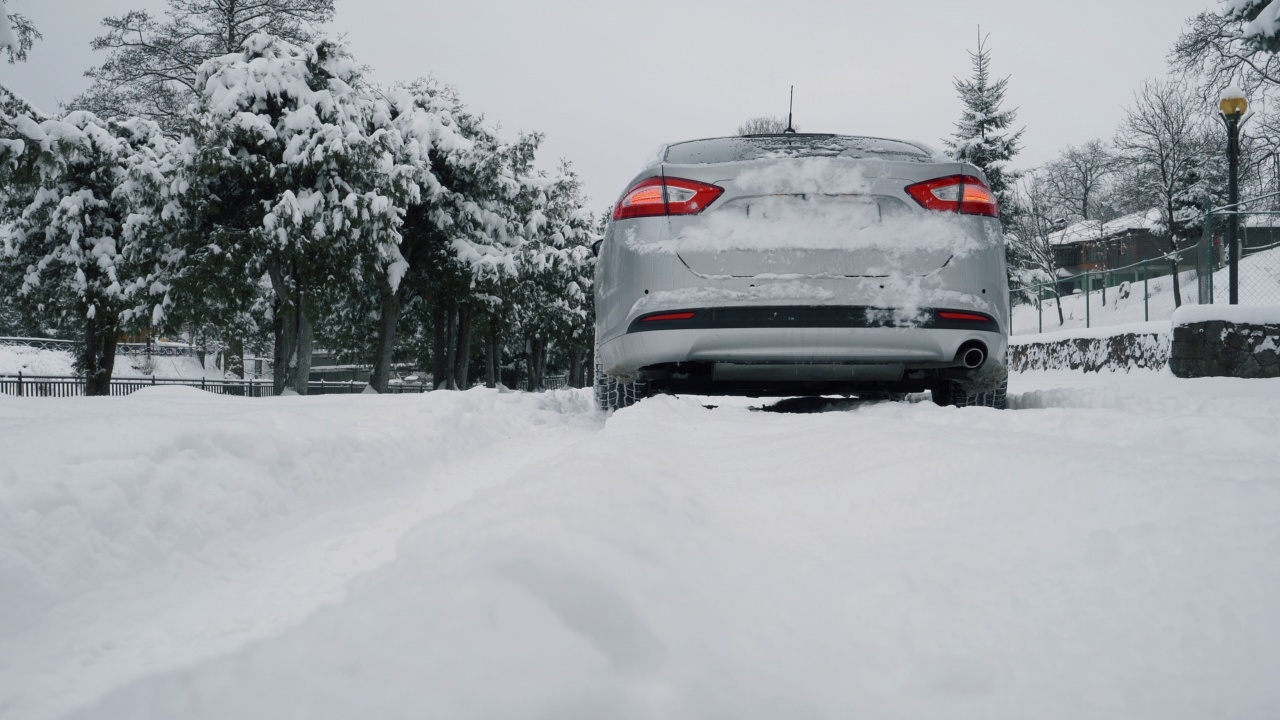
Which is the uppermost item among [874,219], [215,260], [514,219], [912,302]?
[514,219]

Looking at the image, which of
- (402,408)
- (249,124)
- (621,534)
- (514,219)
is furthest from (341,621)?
(514,219)

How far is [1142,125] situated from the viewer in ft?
128

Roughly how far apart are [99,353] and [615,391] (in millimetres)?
26021

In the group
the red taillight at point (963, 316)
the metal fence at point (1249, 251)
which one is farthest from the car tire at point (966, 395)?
the metal fence at point (1249, 251)

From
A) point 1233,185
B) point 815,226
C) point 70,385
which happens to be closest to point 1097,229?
point 1233,185

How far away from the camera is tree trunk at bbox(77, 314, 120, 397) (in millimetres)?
24594

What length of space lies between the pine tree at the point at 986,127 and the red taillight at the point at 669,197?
29.3 metres

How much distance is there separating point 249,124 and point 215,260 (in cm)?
309

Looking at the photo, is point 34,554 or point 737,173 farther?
point 737,173

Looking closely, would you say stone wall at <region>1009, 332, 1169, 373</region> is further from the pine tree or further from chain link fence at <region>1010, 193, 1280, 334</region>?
the pine tree

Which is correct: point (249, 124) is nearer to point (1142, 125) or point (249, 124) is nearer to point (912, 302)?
point (912, 302)

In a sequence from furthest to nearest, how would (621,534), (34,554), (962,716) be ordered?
(34,554) < (621,534) < (962,716)

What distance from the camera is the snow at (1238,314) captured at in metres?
9.37

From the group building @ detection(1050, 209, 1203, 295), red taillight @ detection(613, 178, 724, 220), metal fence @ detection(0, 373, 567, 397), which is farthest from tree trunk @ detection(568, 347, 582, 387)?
red taillight @ detection(613, 178, 724, 220)
